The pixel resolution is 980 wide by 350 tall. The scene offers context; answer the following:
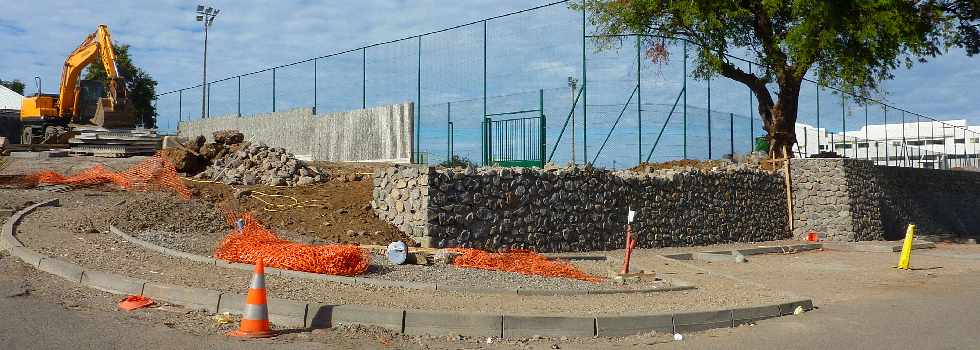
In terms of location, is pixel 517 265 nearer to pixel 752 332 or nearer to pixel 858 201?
pixel 752 332

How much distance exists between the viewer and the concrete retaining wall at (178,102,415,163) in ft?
80.9

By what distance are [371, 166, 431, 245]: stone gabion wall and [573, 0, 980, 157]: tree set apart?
8.23m

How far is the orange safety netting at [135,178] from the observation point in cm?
1723

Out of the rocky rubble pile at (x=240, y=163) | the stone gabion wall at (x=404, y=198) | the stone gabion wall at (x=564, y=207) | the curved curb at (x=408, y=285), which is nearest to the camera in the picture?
the curved curb at (x=408, y=285)

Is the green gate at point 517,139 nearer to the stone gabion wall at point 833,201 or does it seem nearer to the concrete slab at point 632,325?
the stone gabion wall at point 833,201

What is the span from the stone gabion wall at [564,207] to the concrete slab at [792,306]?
21.0 ft

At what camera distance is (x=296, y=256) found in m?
10.3

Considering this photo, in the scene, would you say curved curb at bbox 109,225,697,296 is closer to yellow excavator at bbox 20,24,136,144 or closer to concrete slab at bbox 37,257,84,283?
concrete slab at bbox 37,257,84,283

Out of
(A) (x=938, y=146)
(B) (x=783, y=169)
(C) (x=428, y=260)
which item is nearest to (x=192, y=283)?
(C) (x=428, y=260)

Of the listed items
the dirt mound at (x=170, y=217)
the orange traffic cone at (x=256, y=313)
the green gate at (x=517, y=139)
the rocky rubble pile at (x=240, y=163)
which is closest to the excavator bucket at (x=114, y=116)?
the rocky rubble pile at (x=240, y=163)

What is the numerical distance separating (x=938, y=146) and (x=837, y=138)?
800 inches

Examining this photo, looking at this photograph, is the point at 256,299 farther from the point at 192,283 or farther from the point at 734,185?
the point at 734,185

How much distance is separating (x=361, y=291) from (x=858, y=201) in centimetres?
1896

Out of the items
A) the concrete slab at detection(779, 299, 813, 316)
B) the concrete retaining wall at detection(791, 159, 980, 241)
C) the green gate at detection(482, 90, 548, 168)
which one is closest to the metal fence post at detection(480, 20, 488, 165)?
the green gate at detection(482, 90, 548, 168)
